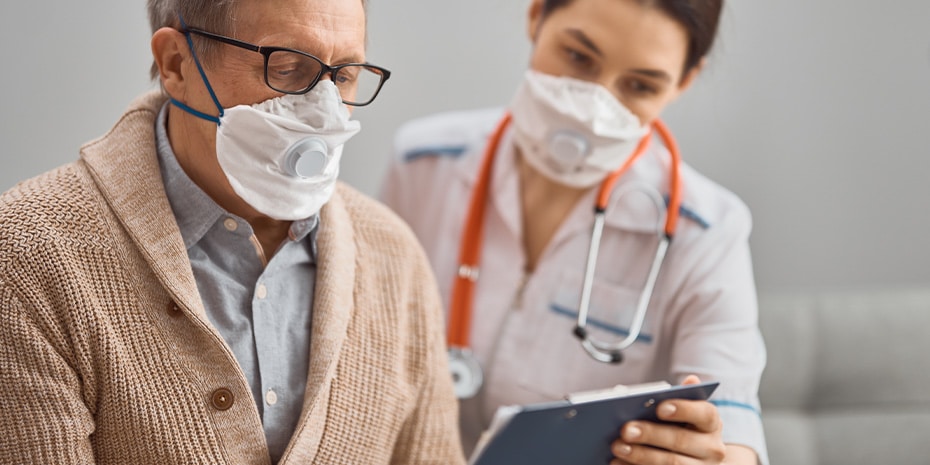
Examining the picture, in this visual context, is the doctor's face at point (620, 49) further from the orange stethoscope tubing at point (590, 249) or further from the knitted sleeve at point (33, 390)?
the knitted sleeve at point (33, 390)

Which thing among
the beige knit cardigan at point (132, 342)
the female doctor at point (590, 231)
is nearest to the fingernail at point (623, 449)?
the female doctor at point (590, 231)

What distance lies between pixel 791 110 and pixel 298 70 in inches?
63.7

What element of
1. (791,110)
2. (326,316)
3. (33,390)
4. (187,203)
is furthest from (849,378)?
(33,390)

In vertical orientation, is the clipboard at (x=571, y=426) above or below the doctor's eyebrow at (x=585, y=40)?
below

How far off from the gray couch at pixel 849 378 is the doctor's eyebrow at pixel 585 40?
3.38 feet

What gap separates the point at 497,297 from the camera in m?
1.87

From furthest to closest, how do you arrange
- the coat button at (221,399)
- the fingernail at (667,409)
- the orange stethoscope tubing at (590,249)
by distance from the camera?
the orange stethoscope tubing at (590,249)
the fingernail at (667,409)
the coat button at (221,399)

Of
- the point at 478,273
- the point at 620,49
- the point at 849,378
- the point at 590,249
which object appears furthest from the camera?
the point at 849,378

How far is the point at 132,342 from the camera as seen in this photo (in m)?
1.13

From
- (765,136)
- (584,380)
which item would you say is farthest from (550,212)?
(765,136)

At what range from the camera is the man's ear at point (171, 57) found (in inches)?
44.8

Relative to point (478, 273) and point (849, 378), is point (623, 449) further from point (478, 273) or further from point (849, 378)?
point (849, 378)

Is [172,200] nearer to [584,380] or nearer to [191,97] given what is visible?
[191,97]

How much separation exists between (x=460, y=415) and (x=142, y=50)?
0.94 metres
